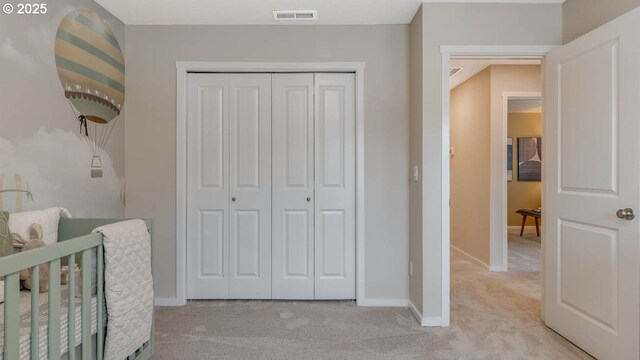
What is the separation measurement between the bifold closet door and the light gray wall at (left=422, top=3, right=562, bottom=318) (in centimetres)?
123

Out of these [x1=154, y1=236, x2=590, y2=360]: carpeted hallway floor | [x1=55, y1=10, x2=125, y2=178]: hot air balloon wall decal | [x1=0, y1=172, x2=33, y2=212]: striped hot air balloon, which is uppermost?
[x1=55, y1=10, x2=125, y2=178]: hot air balloon wall decal

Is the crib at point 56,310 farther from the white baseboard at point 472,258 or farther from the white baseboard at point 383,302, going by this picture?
the white baseboard at point 472,258

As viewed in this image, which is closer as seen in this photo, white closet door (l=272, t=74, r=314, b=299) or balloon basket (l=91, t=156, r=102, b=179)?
balloon basket (l=91, t=156, r=102, b=179)

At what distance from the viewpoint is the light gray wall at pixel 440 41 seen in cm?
238

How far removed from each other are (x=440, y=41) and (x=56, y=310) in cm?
255

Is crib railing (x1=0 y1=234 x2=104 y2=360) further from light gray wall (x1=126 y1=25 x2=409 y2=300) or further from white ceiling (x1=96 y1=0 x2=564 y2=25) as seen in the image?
white ceiling (x1=96 y1=0 x2=564 y2=25)

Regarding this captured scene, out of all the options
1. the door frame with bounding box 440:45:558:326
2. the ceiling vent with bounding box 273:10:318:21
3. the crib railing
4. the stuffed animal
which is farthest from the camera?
the ceiling vent with bounding box 273:10:318:21

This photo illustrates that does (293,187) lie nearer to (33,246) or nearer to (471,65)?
(33,246)

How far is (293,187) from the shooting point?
112 inches

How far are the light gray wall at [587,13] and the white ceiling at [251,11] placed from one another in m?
0.16

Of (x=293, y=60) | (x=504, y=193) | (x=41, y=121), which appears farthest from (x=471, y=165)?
(x=41, y=121)

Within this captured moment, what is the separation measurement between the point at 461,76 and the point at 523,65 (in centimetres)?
64

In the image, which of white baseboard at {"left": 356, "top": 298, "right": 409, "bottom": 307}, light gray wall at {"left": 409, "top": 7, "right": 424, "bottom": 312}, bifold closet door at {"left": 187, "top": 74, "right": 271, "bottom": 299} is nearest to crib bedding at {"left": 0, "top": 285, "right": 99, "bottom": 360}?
bifold closet door at {"left": 187, "top": 74, "right": 271, "bottom": 299}

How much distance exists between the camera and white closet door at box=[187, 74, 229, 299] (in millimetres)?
2820
